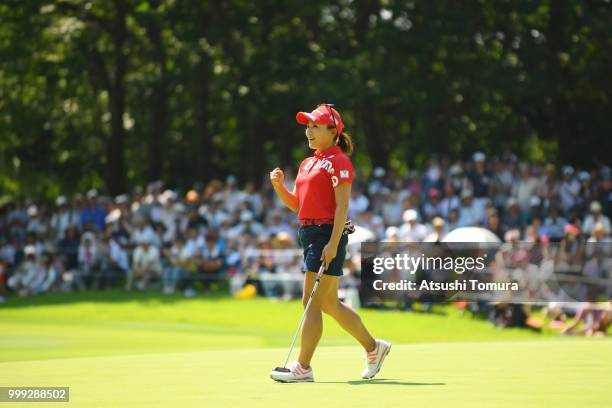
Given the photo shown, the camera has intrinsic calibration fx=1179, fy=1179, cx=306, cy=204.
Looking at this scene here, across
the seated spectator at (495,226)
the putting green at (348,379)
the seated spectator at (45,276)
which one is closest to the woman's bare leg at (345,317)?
the putting green at (348,379)

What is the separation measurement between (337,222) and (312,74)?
2154cm

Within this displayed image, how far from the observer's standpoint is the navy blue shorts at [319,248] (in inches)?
337

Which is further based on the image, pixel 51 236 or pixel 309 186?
pixel 51 236

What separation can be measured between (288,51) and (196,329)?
1345cm

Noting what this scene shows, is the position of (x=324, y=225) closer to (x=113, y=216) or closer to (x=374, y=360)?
(x=374, y=360)

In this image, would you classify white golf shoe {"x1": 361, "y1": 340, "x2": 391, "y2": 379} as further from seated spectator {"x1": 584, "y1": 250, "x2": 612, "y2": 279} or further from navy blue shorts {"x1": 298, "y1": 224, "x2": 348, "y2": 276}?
seated spectator {"x1": 584, "y1": 250, "x2": 612, "y2": 279}

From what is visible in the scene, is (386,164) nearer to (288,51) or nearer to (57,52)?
(288,51)

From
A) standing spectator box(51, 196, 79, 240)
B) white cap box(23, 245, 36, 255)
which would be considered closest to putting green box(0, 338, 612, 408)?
white cap box(23, 245, 36, 255)

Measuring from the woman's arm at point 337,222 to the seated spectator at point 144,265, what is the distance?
57.9 ft

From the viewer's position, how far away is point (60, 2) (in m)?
32.0

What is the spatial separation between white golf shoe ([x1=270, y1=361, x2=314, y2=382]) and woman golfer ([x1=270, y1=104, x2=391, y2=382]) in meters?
0.01

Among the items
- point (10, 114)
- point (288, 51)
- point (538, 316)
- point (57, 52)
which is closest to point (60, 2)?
point (57, 52)

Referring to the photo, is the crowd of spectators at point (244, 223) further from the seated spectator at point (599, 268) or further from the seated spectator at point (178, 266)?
the seated spectator at point (599, 268)

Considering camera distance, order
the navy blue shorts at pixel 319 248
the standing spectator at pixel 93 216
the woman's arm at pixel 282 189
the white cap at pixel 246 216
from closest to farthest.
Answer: the navy blue shorts at pixel 319 248, the woman's arm at pixel 282 189, the white cap at pixel 246 216, the standing spectator at pixel 93 216
